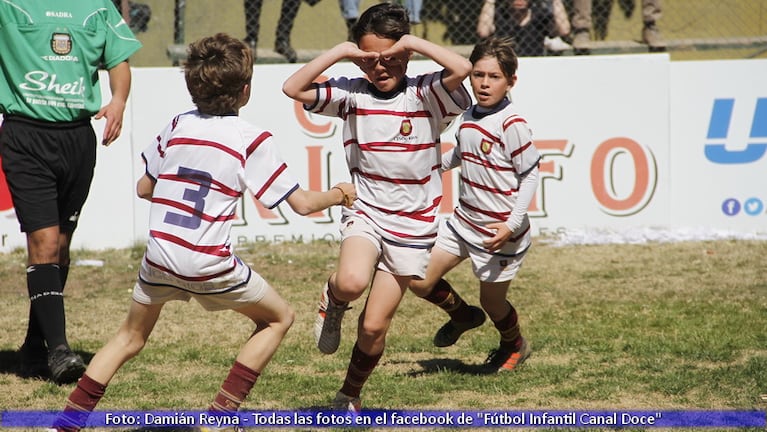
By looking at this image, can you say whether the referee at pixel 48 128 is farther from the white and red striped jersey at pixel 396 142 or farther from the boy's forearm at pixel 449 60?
the boy's forearm at pixel 449 60

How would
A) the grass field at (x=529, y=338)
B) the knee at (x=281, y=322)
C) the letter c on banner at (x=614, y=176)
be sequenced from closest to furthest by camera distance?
1. the knee at (x=281, y=322)
2. the grass field at (x=529, y=338)
3. the letter c on banner at (x=614, y=176)

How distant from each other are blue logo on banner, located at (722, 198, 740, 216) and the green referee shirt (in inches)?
266

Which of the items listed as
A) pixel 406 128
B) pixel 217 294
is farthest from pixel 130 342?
pixel 406 128

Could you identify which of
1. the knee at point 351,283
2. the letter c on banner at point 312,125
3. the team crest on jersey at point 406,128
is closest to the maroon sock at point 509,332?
the knee at point 351,283

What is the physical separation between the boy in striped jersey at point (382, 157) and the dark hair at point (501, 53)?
81 cm

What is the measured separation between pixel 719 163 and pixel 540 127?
1.83 meters

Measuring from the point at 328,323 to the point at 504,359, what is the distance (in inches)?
50.7

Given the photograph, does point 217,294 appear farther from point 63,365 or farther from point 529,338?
point 529,338

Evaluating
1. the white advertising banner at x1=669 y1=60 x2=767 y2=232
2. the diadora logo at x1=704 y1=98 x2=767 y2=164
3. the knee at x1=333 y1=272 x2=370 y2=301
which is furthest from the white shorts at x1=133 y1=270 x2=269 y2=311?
the diadora logo at x1=704 y1=98 x2=767 y2=164

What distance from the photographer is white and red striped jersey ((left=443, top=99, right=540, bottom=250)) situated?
5547mm

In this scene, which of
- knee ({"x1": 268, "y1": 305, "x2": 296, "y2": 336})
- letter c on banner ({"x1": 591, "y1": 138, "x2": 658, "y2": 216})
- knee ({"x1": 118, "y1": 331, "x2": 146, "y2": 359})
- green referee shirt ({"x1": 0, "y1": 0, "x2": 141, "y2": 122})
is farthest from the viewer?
letter c on banner ({"x1": 591, "y1": 138, "x2": 658, "y2": 216})

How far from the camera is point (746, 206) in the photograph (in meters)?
10.3

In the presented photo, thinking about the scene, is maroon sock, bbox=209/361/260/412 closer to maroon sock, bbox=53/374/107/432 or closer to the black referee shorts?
maroon sock, bbox=53/374/107/432

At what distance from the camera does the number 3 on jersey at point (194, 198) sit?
3.99 m
